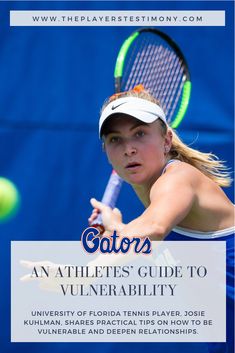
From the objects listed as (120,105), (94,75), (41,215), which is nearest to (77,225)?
(41,215)

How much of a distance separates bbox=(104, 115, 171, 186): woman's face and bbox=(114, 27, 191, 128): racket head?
0.70 meters

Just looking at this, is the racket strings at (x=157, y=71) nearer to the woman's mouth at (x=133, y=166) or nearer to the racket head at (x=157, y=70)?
the racket head at (x=157, y=70)

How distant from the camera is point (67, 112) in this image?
2.53 meters

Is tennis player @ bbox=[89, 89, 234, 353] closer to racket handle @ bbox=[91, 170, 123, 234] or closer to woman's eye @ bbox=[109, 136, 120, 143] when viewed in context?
woman's eye @ bbox=[109, 136, 120, 143]

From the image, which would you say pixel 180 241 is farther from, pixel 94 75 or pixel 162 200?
pixel 94 75

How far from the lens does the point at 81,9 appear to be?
252 centimetres

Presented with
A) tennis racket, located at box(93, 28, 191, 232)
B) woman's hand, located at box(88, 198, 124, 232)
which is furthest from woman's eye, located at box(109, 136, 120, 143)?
tennis racket, located at box(93, 28, 191, 232)

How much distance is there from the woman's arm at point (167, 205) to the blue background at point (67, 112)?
32.7 inches

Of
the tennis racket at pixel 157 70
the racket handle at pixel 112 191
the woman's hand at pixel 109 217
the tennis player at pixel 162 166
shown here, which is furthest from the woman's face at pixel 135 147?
the tennis racket at pixel 157 70

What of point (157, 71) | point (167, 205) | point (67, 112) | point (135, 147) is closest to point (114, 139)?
point (135, 147)

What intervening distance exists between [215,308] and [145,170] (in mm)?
609

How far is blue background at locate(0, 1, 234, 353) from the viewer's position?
8.25ft

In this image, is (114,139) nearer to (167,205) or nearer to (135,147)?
(135,147)

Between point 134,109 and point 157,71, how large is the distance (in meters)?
0.95
